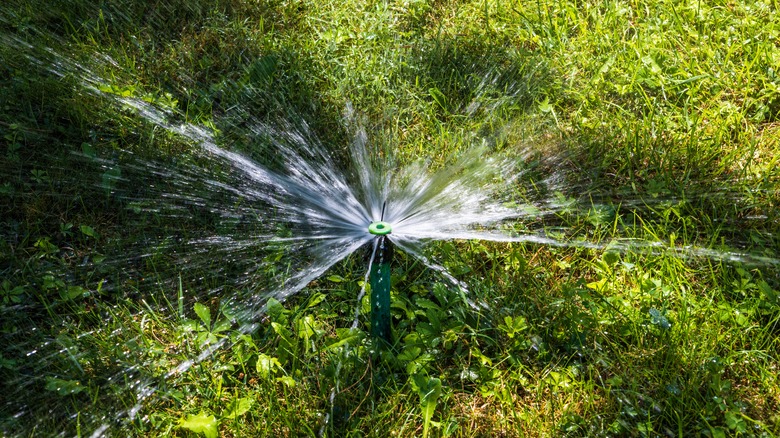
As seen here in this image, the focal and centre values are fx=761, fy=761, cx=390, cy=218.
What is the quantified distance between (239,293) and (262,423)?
52 centimetres

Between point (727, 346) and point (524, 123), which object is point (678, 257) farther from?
point (524, 123)

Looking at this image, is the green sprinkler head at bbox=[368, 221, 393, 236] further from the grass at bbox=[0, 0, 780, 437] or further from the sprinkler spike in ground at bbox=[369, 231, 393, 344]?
the grass at bbox=[0, 0, 780, 437]

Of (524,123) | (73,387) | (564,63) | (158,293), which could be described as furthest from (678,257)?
(73,387)

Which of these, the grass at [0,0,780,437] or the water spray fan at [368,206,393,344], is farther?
the grass at [0,0,780,437]

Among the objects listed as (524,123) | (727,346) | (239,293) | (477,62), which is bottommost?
(727,346)

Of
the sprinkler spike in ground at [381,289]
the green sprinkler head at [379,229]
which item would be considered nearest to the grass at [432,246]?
the sprinkler spike in ground at [381,289]

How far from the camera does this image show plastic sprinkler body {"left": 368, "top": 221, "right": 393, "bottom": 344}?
2.02m

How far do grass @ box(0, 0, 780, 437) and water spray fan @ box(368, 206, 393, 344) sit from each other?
65 millimetres

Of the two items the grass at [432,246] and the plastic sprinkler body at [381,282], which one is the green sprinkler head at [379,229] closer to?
the plastic sprinkler body at [381,282]

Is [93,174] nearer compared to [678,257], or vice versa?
[678,257]

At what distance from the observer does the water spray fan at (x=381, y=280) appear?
2016mm

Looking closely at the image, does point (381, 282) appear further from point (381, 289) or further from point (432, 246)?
point (432, 246)

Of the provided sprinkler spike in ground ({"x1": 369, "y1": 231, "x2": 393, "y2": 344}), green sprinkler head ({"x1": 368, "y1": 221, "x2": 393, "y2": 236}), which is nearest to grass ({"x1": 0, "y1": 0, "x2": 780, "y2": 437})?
sprinkler spike in ground ({"x1": 369, "y1": 231, "x2": 393, "y2": 344})

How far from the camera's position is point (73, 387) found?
2.12m
